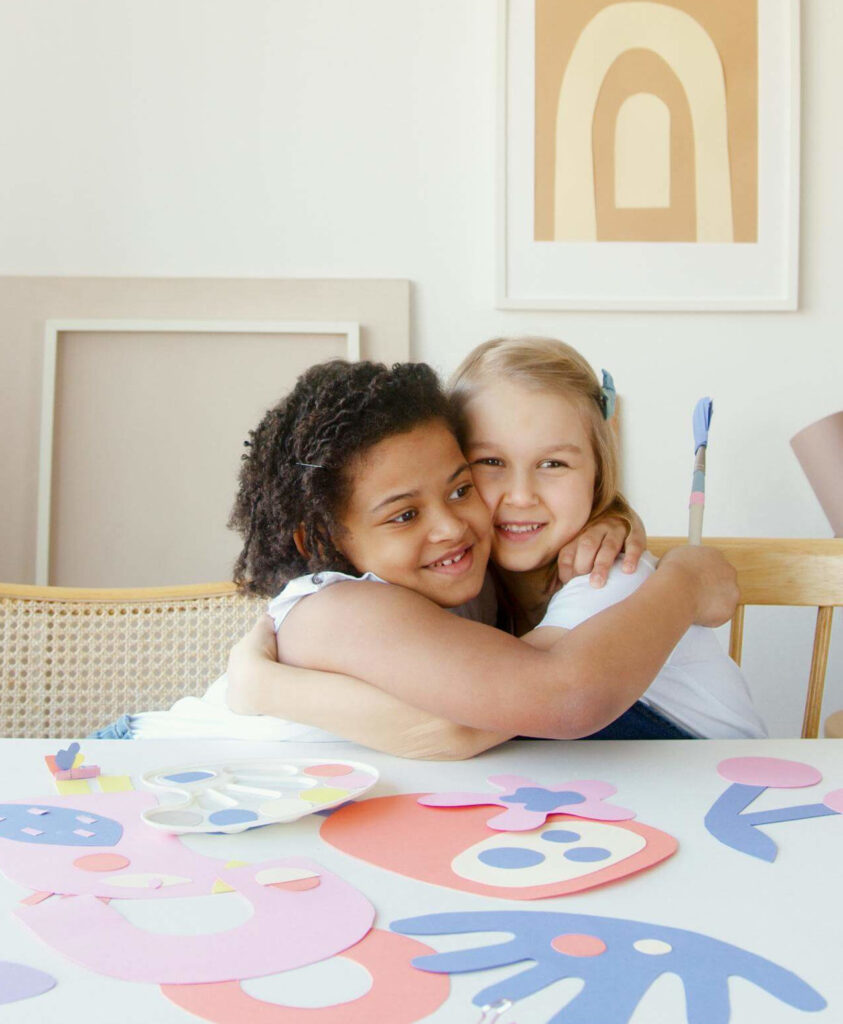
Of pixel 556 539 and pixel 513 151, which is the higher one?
pixel 513 151

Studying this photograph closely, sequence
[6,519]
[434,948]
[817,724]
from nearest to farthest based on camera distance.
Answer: [434,948] < [817,724] < [6,519]

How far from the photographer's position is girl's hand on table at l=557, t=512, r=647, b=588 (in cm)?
89

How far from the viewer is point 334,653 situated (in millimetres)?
755

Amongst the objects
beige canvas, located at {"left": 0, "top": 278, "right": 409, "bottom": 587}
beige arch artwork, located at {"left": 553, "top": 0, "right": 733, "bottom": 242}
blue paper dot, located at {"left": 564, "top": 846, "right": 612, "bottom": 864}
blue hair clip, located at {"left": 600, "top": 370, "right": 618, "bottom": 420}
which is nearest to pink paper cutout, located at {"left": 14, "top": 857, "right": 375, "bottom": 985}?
blue paper dot, located at {"left": 564, "top": 846, "right": 612, "bottom": 864}

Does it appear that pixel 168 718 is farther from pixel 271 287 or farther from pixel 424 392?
pixel 271 287

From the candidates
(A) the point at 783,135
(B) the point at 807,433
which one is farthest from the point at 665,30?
(B) the point at 807,433

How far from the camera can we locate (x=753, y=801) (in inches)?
23.6

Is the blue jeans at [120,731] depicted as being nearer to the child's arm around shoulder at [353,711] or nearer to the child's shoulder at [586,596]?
the child's arm around shoulder at [353,711]

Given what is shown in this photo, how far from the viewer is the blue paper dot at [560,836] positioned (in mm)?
521

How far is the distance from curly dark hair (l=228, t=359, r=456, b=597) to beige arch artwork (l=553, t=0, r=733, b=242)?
33.7 inches

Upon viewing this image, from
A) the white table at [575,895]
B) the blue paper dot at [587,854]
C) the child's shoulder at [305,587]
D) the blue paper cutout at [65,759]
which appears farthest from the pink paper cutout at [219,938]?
the child's shoulder at [305,587]

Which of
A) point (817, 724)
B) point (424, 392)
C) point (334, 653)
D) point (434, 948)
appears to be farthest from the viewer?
point (817, 724)

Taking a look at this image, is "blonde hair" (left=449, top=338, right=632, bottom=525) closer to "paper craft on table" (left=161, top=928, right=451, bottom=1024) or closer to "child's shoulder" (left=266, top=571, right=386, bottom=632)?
"child's shoulder" (left=266, top=571, right=386, bottom=632)

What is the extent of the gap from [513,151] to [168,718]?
45.6 inches
